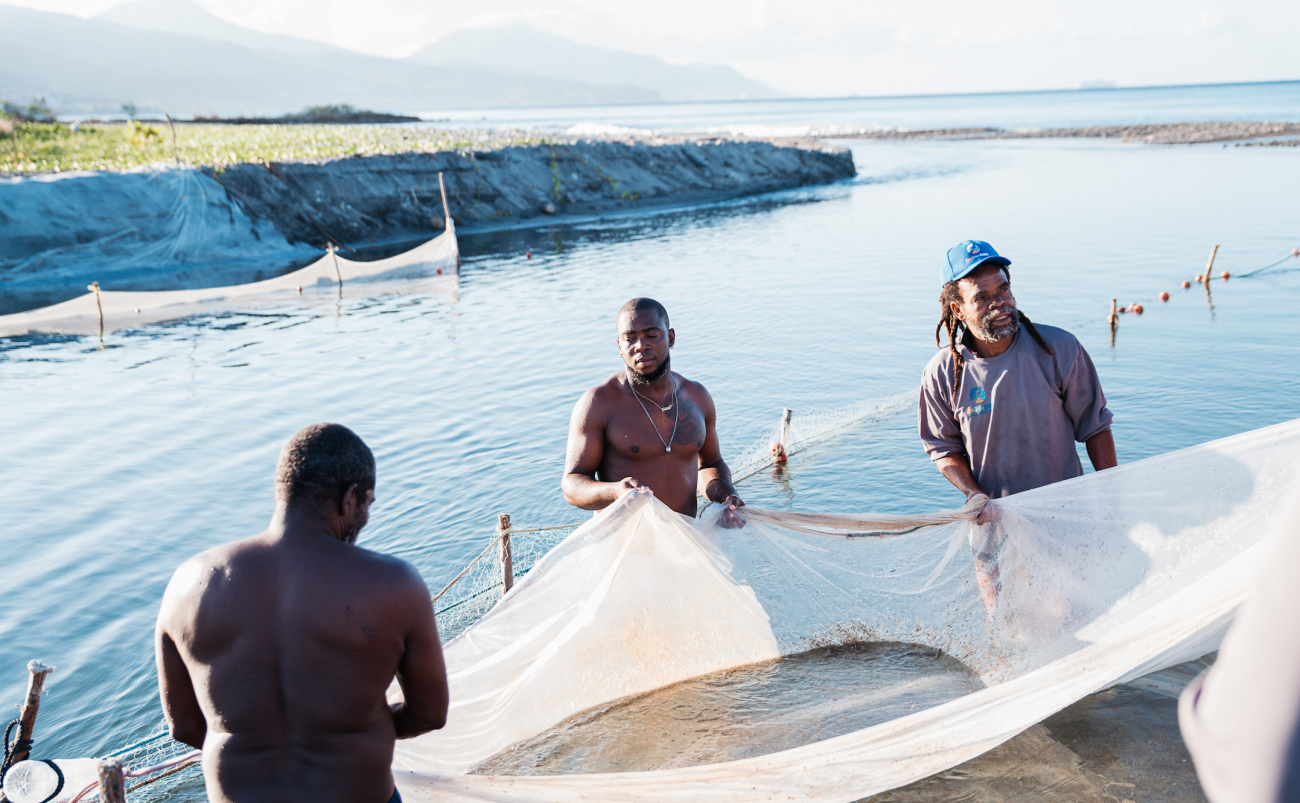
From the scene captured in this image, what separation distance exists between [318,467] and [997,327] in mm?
2818

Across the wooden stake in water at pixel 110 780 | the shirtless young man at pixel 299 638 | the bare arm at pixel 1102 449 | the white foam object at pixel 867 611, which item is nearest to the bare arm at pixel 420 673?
the shirtless young man at pixel 299 638

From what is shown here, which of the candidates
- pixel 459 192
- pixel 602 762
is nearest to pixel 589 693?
pixel 602 762

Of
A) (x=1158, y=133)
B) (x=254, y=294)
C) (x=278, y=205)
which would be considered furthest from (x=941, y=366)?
(x=1158, y=133)

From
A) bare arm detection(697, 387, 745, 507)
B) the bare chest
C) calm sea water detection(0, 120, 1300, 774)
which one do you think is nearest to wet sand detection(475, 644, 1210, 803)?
bare arm detection(697, 387, 745, 507)

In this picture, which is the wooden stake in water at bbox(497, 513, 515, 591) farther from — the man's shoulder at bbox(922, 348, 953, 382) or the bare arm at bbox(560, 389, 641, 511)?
the man's shoulder at bbox(922, 348, 953, 382)

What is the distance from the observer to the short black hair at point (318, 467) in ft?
7.02

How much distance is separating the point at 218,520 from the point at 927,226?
24.9 m

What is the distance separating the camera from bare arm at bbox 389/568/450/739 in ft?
7.12

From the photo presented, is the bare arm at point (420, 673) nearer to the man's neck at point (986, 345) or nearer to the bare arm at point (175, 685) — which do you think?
the bare arm at point (175, 685)

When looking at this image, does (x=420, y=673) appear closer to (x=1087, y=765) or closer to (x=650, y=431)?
(x=650, y=431)

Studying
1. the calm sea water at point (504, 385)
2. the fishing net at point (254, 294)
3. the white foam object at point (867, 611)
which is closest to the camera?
the white foam object at point (867, 611)

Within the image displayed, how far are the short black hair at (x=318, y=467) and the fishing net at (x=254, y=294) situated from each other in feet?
58.1

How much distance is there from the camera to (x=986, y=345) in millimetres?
3783

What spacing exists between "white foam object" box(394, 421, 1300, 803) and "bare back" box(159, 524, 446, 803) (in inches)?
24.3
